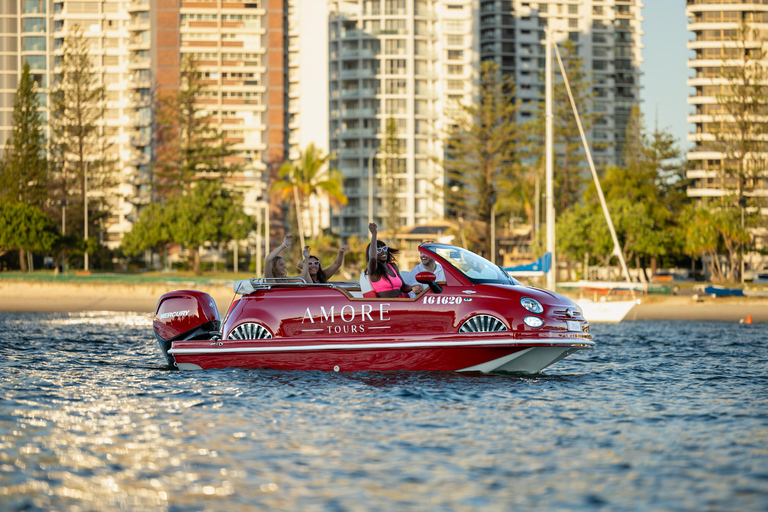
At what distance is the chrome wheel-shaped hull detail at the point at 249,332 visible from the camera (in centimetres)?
1240

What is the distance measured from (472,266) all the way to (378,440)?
14.5 ft

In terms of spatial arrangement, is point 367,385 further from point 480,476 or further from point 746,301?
point 746,301

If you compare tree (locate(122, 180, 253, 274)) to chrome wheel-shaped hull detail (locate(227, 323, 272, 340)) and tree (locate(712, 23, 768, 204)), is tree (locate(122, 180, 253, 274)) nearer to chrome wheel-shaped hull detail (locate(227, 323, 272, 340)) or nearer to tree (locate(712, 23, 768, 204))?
tree (locate(712, 23, 768, 204))

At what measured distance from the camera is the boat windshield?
40.8 ft

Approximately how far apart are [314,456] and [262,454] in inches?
17.8

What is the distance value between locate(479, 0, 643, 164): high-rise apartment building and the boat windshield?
105731mm

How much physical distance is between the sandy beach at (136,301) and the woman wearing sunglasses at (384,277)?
2521 centimetres

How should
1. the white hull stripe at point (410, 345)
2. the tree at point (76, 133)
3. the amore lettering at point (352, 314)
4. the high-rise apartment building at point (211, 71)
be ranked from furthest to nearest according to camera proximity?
the high-rise apartment building at point (211, 71) < the tree at point (76, 133) < the amore lettering at point (352, 314) < the white hull stripe at point (410, 345)

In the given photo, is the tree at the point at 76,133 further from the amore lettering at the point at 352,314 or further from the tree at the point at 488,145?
the amore lettering at the point at 352,314

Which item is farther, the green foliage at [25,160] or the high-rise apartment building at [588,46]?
the high-rise apartment building at [588,46]

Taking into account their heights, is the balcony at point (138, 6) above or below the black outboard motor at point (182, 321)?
above

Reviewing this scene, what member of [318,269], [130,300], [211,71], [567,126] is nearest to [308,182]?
[567,126]

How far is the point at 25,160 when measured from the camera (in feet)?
250

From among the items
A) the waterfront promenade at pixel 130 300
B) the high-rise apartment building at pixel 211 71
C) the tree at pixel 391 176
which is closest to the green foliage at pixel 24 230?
the waterfront promenade at pixel 130 300
